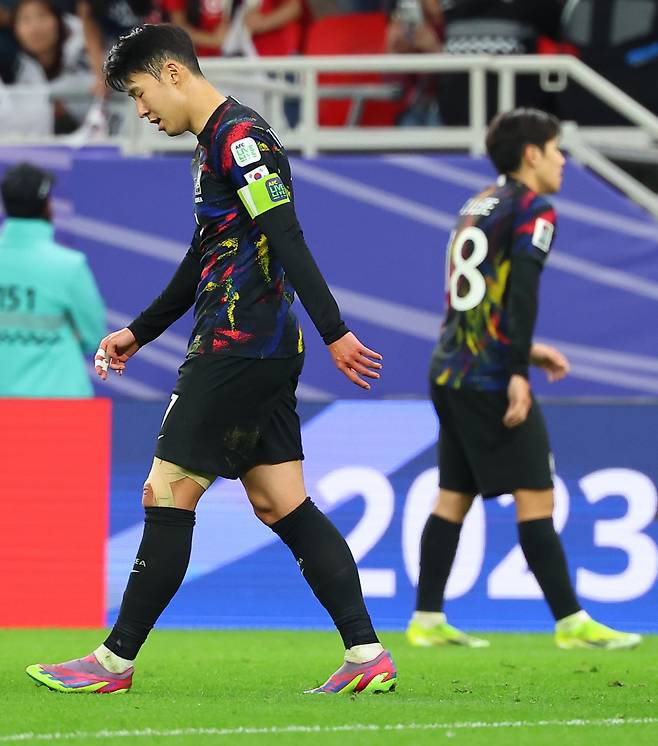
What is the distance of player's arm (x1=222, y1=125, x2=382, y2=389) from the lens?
5246 mm

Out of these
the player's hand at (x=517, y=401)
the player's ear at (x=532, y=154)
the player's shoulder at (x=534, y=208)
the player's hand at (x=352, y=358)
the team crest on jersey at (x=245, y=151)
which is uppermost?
the team crest on jersey at (x=245, y=151)

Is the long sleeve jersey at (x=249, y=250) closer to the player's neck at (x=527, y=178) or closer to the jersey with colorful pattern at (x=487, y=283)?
the jersey with colorful pattern at (x=487, y=283)

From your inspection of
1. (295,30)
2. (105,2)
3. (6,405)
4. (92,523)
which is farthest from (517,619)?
(105,2)

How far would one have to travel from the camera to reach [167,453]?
5453 millimetres

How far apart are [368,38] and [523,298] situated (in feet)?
19.4

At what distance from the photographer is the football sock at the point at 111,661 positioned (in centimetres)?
552

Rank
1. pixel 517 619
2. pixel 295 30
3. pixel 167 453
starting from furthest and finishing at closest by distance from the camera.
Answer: pixel 295 30
pixel 517 619
pixel 167 453

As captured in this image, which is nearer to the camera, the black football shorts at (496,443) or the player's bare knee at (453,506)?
the black football shorts at (496,443)

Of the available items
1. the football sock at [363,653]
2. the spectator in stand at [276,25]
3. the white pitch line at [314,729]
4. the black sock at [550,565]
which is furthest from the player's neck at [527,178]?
the spectator in stand at [276,25]

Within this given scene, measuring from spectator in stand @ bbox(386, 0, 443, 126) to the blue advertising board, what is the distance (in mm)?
4100

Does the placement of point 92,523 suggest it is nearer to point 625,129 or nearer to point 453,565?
point 453,565

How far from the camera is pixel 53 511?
28.2 feet

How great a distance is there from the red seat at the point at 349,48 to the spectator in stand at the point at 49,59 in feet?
5.55

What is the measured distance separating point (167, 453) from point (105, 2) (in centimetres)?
879
